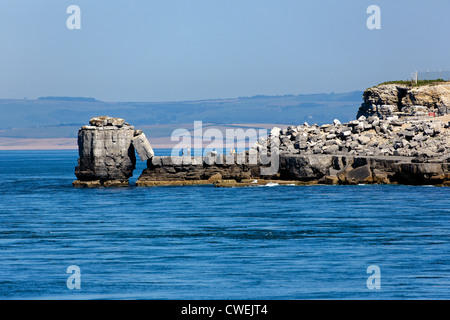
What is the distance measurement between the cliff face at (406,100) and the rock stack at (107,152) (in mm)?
23682

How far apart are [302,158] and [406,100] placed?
2124 centimetres

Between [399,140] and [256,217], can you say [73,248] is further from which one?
[399,140]

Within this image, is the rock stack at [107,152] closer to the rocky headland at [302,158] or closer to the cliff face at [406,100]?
the rocky headland at [302,158]

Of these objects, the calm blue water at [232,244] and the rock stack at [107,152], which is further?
the rock stack at [107,152]

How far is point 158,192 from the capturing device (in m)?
56.6

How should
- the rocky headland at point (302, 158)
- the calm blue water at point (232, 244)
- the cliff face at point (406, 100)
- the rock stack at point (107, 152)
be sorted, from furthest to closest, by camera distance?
the cliff face at point (406, 100) < the rock stack at point (107, 152) < the rocky headland at point (302, 158) < the calm blue water at point (232, 244)

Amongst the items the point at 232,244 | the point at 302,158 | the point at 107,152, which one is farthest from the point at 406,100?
the point at 232,244

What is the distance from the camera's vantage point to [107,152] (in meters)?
59.2

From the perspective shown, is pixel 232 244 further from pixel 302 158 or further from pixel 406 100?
pixel 406 100

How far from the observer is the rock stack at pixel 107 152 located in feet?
194

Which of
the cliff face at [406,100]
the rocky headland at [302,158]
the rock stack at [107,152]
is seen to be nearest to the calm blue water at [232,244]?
the rocky headland at [302,158]

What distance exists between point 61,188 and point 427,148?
2577cm

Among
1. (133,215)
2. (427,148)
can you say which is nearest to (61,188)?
(133,215)

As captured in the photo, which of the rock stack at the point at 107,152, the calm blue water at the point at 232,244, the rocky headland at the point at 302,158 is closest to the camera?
the calm blue water at the point at 232,244
